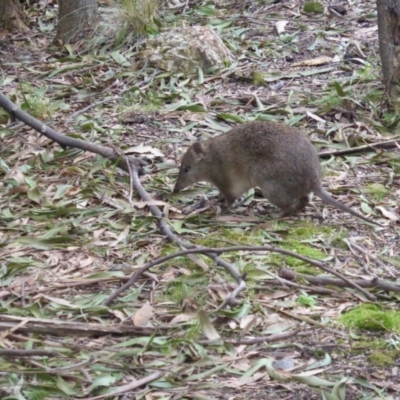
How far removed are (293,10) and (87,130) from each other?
4.16 metres

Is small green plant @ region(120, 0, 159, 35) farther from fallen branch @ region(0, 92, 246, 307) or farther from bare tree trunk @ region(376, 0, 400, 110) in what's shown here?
fallen branch @ region(0, 92, 246, 307)

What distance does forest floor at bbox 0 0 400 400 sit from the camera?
4.66 meters

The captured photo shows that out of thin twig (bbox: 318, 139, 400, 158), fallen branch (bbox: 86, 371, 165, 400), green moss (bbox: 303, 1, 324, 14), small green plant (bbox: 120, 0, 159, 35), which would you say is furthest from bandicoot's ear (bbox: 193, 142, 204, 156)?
green moss (bbox: 303, 1, 324, 14)

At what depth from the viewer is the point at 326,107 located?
886cm

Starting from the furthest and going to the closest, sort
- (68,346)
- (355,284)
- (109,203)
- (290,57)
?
(290,57) → (109,203) → (355,284) → (68,346)

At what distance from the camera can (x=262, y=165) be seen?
7082mm

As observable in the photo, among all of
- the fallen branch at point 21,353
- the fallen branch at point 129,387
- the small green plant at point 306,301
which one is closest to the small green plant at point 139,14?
the small green plant at point 306,301

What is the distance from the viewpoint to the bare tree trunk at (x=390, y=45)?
856cm

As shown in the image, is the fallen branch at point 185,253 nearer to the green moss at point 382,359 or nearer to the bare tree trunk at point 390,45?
the green moss at point 382,359

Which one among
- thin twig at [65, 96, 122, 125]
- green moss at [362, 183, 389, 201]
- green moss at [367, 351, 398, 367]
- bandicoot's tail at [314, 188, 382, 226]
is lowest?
green moss at [362, 183, 389, 201]

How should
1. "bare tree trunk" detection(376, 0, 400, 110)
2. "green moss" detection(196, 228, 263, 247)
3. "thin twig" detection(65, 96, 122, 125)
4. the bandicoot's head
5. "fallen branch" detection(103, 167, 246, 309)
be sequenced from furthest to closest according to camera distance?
"thin twig" detection(65, 96, 122, 125) < "bare tree trunk" detection(376, 0, 400, 110) < the bandicoot's head < "green moss" detection(196, 228, 263, 247) < "fallen branch" detection(103, 167, 246, 309)

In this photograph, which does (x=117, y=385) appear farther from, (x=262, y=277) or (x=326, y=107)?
(x=326, y=107)

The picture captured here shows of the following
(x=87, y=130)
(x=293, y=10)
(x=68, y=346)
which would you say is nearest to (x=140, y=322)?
(x=68, y=346)

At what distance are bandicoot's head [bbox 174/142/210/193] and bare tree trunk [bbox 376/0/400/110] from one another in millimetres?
2229
